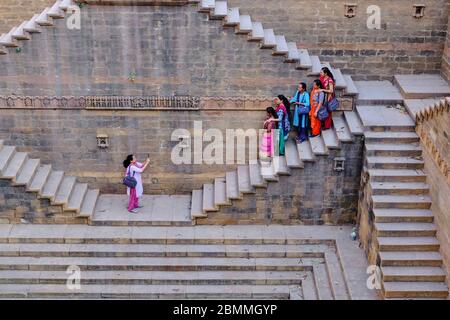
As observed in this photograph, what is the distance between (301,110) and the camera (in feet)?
60.2

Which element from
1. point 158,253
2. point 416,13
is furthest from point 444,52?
point 158,253

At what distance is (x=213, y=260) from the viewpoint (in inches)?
705

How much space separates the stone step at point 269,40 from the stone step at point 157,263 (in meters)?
5.19

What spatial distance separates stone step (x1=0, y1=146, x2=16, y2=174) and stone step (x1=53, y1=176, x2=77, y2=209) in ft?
4.76

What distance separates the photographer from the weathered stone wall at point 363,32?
19406 millimetres

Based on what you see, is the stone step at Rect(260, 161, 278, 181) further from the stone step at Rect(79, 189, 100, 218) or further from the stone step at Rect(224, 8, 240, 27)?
the stone step at Rect(79, 189, 100, 218)

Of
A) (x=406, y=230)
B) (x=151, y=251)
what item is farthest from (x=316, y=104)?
(x=151, y=251)

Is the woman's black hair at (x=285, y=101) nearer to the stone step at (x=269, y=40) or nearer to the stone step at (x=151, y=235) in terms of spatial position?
the stone step at (x=269, y=40)

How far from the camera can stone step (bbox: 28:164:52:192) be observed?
18.5 m

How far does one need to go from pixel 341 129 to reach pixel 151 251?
5.53 metres

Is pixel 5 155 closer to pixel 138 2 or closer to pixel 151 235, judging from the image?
pixel 151 235

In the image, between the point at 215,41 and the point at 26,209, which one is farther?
the point at 26,209

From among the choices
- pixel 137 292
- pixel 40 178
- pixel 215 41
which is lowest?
pixel 137 292

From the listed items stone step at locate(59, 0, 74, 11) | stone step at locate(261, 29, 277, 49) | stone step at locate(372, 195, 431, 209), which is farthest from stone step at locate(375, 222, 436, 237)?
stone step at locate(59, 0, 74, 11)
